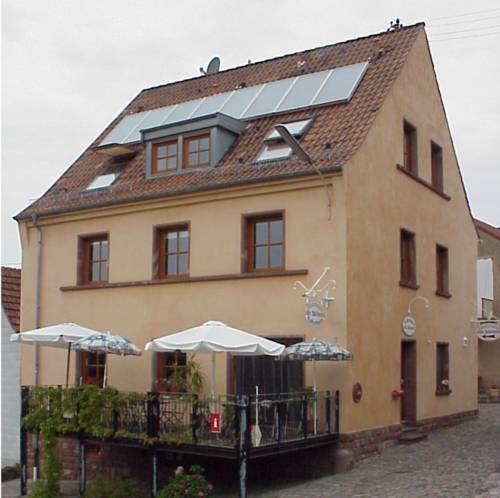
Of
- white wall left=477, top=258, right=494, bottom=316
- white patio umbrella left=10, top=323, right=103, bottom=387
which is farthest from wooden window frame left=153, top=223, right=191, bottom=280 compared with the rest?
white wall left=477, top=258, right=494, bottom=316

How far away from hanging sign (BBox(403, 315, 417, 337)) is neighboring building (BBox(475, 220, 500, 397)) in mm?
9240

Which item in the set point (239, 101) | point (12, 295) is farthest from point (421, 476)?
point (12, 295)

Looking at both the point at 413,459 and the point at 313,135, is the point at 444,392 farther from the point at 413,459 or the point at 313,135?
the point at 313,135

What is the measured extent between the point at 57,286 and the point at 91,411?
5.70 m

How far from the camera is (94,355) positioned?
1853cm

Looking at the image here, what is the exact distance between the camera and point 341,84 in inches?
704

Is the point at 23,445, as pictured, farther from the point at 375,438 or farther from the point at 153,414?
the point at 375,438

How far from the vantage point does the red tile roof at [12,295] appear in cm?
2148

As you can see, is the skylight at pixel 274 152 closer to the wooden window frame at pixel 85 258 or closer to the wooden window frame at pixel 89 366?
the wooden window frame at pixel 85 258

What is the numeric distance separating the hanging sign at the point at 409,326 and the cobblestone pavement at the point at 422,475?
7.98 ft

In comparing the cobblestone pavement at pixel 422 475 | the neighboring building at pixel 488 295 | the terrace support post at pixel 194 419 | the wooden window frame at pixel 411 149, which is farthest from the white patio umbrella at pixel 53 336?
the neighboring building at pixel 488 295

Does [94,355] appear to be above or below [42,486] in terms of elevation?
above

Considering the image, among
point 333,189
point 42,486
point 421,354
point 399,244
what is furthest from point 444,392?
point 42,486

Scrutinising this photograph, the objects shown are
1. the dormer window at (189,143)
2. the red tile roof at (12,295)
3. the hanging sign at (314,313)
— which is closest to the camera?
the hanging sign at (314,313)
